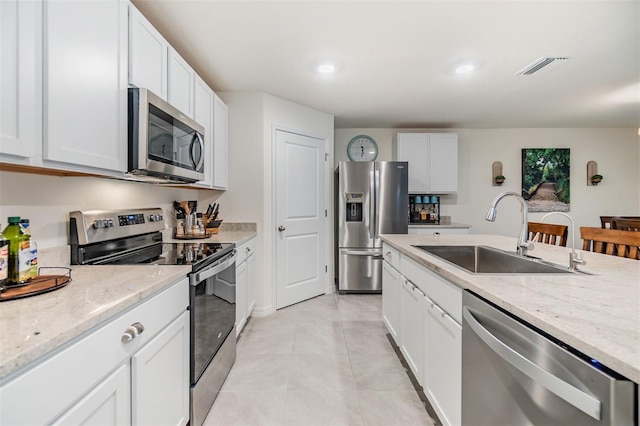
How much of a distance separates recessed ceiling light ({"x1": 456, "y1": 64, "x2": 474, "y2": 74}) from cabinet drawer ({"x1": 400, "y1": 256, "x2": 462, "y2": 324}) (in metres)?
1.78

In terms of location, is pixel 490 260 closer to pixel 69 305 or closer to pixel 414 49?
pixel 414 49

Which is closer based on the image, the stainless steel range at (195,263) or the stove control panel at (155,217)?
the stainless steel range at (195,263)

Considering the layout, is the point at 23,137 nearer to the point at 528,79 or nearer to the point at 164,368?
the point at 164,368

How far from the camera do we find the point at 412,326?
179 cm

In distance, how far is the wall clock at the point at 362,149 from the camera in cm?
457

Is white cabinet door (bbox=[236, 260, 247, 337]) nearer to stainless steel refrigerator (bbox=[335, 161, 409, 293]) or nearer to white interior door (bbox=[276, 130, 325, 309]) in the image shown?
white interior door (bbox=[276, 130, 325, 309])

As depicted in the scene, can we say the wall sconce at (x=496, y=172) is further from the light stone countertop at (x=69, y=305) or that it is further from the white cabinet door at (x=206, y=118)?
the light stone countertop at (x=69, y=305)

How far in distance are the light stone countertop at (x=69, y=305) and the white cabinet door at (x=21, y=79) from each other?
17.8 inches

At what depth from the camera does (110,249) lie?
1.62 meters

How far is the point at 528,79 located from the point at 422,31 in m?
1.48

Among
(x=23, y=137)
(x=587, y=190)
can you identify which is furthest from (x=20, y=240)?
(x=587, y=190)

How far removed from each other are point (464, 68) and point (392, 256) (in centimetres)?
174

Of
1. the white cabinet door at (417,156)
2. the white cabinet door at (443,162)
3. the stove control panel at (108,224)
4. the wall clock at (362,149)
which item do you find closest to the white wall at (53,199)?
the stove control panel at (108,224)

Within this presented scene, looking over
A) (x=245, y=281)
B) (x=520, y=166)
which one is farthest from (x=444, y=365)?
(x=520, y=166)
